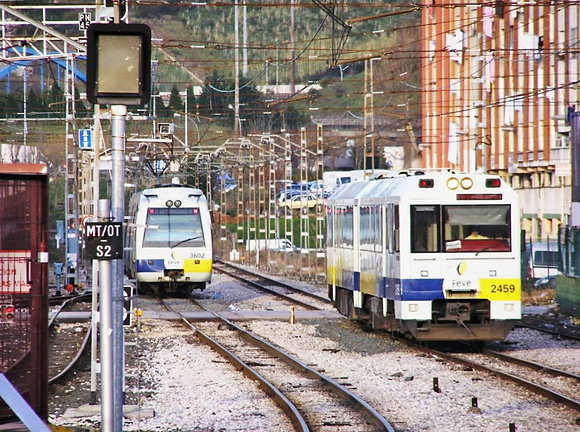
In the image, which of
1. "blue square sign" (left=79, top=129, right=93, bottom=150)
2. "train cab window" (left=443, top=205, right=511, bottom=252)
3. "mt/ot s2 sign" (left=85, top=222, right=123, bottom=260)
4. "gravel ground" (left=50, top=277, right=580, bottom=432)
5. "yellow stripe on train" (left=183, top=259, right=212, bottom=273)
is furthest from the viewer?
"yellow stripe on train" (left=183, top=259, right=212, bottom=273)

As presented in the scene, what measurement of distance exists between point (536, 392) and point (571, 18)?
34120 millimetres

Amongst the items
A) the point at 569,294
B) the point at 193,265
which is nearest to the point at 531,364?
the point at 569,294

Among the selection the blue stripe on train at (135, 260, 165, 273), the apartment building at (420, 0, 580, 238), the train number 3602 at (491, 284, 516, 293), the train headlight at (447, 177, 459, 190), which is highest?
the apartment building at (420, 0, 580, 238)

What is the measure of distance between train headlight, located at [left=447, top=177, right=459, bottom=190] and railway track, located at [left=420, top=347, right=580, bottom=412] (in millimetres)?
2837

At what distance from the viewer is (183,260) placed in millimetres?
34844

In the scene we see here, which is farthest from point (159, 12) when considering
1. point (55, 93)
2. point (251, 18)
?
point (55, 93)

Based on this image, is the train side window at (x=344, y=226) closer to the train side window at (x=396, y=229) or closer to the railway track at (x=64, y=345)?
the train side window at (x=396, y=229)

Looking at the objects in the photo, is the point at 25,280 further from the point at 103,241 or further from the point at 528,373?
the point at 528,373

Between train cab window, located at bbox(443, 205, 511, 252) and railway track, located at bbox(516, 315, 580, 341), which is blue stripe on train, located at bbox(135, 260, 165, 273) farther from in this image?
train cab window, located at bbox(443, 205, 511, 252)

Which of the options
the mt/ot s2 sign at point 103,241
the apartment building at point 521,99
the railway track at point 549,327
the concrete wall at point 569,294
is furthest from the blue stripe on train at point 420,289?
the apartment building at point 521,99

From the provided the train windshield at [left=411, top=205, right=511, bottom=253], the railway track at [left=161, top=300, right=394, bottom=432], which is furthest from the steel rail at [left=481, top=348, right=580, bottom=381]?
the railway track at [left=161, top=300, right=394, bottom=432]

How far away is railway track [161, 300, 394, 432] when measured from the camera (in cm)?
1336

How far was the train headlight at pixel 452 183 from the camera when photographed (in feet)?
67.5

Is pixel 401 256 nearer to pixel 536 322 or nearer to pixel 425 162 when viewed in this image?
pixel 536 322
